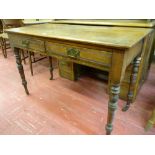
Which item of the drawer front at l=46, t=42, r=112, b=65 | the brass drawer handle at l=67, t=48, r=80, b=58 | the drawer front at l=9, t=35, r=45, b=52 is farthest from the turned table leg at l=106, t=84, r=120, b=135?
the drawer front at l=9, t=35, r=45, b=52

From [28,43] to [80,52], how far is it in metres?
0.58

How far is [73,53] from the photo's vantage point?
3.12 feet

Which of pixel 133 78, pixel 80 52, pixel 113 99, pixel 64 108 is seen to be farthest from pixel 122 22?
pixel 64 108

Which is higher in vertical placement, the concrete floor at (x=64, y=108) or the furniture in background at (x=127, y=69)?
the furniture in background at (x=127, y=69)

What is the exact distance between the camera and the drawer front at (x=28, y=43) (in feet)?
3.79

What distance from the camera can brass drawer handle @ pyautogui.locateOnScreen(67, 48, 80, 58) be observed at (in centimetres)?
93

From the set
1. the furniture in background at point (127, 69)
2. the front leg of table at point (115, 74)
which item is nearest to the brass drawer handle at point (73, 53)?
the front leg of table at point (115, 74)

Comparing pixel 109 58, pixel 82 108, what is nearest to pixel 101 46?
pixel 109 58

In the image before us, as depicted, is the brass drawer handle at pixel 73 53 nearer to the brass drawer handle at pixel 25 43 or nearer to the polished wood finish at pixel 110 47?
the polished wood finish at pixel 110 47

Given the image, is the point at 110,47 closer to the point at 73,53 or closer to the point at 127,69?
the point at 73,53

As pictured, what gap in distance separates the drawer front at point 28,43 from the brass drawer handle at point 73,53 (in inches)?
11.0
